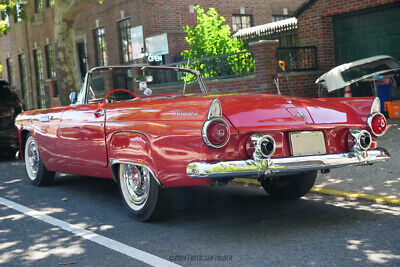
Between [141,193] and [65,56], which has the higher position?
[65,56]

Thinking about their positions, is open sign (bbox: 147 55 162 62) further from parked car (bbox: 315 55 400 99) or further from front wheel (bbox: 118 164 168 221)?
front wheel (bbox: 118 164 168 221)

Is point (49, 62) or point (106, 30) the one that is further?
point (49, 62)

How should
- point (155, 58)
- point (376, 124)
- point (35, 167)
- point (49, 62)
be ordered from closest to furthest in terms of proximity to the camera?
point (376, 124)
point (35, 167)
point (155, 58)
point (49, 62)

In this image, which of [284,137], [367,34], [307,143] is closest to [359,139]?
[307,143]

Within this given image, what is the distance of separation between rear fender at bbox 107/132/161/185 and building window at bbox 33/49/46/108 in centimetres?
2505

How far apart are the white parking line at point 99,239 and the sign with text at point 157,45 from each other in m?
14.0

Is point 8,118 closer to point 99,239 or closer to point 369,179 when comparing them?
point 99,239

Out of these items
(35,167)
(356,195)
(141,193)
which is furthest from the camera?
(35,167)

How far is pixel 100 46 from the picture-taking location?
950 inches

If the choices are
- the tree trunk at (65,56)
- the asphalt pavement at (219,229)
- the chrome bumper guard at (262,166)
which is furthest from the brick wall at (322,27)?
the chrome bumper guard at (262,166)

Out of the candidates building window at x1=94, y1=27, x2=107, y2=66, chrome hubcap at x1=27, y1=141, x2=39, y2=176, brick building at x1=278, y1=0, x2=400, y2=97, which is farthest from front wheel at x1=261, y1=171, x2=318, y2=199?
building window at x1=94, y1=27, x2=107, y2=66

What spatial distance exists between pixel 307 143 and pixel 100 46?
2045 cm

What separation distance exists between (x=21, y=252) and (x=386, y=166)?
4.99 m

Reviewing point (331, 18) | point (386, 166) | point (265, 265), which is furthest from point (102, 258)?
point (331, 18)
